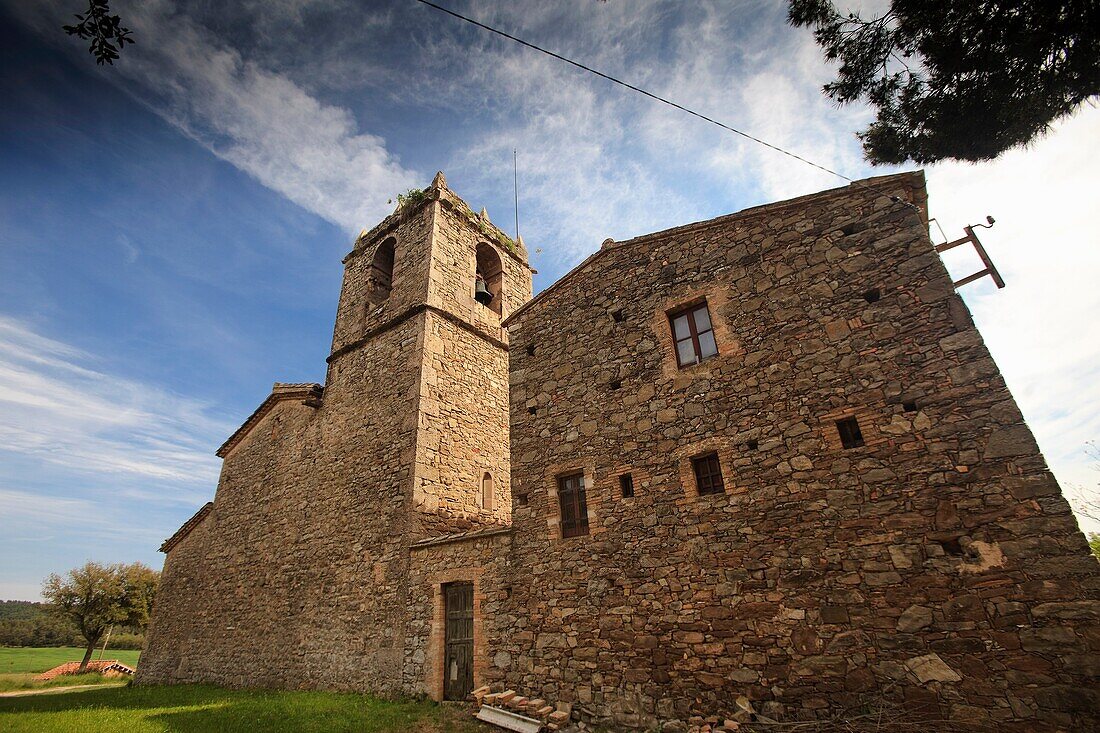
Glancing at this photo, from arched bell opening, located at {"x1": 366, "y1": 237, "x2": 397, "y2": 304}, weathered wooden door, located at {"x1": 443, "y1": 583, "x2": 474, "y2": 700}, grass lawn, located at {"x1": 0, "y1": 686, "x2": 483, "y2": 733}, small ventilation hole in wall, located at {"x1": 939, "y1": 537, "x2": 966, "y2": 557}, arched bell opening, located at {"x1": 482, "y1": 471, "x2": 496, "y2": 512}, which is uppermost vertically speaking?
arched bell opening, located at {"x1": 366, "y1": 237, "x2": 397, "y2": 304}

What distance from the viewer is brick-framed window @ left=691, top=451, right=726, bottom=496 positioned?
6820 mm

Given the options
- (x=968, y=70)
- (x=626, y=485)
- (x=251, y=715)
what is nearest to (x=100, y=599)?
(x=251, y=715)

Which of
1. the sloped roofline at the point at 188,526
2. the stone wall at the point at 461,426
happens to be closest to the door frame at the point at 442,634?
→ the stone wall at the point at 461,426

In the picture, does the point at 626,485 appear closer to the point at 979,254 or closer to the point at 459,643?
the point at 459,643

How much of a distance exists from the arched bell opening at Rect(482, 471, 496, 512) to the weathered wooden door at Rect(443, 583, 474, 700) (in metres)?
3.24

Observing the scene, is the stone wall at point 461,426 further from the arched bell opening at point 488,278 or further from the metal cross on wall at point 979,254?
the metal cross on wall at point 979,254

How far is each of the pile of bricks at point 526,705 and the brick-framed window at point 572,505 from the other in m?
2.44

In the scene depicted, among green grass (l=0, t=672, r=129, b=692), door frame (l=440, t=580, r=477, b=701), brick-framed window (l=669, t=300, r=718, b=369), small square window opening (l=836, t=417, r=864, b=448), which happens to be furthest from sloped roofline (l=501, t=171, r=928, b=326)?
green grass (l=0, t=672, r=129, b=692)

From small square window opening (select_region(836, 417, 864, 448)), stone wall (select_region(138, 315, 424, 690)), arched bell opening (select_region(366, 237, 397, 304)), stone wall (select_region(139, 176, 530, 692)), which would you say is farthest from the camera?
arched bell opening (select_region(366, 237, 397, 304))

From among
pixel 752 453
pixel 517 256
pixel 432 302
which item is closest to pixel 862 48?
pixel 752 453

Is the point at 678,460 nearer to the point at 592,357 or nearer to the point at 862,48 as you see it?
the point at 592,357

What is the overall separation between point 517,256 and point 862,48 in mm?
12331

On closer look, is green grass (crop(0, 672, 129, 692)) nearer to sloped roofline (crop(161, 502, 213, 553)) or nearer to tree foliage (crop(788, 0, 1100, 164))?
sloped roofline (crop(161, 502, 213, 553))

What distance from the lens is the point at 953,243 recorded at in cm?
689
